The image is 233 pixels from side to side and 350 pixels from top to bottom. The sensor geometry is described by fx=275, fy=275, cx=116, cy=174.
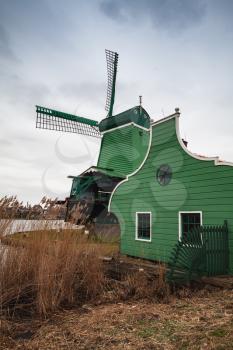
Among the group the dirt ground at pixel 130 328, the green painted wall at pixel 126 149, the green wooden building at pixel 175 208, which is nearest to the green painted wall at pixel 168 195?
the green wooden building at pixel 175 208

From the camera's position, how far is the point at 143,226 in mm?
11578

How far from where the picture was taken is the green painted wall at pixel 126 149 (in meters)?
22.1

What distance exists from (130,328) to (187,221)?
239 inches

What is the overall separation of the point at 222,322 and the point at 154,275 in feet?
10.3

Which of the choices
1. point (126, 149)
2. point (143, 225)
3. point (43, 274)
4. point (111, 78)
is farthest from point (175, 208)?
point (111, 78)

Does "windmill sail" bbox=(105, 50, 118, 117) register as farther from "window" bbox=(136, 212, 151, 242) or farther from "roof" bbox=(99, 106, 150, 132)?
"window" bbox=(136, 212, 151, 242)

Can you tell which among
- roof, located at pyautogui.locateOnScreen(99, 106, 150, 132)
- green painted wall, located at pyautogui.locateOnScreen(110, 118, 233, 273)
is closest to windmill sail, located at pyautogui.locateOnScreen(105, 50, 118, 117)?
roof, located at pyautogui.locateOnScreen(99, 106, 150, 132)

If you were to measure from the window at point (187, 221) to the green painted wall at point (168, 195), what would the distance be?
21cm

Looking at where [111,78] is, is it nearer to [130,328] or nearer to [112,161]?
[112,161]

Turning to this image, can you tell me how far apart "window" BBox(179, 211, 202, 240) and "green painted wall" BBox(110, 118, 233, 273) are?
0.68 ft

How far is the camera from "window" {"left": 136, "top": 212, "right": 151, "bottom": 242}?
1129 centimetres

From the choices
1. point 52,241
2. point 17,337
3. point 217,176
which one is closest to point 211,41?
point 217,176

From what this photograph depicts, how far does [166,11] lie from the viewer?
8.52m

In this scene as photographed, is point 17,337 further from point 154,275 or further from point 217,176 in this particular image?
point 217,176
